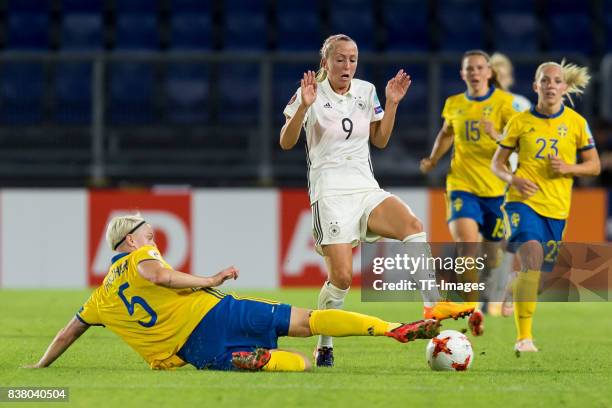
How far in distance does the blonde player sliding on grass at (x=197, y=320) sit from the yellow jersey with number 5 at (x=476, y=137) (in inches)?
139

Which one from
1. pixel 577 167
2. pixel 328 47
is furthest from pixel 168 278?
pixel 577 167

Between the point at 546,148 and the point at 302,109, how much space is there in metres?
2.09

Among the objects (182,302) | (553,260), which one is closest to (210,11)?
(553,260)

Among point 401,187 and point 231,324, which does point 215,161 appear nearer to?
point 401,187

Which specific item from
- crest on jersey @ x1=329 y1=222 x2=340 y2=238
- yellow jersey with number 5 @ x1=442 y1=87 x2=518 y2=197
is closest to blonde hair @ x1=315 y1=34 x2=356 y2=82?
crest on jersey @ x1=329 y1=222 x2=340 y2=238

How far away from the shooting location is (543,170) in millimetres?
8398

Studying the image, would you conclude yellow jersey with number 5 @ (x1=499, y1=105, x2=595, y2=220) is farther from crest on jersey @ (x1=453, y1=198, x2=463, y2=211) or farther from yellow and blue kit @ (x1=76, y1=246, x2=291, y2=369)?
yellow and blue kit @ (x1=76, y1=246, x2=291, y2=369)

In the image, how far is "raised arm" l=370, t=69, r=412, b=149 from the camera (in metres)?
7.40

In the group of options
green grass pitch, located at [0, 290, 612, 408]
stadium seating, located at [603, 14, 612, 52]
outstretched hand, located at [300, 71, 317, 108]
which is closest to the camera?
green grass pitch, located at [0, 290, 612, 408]

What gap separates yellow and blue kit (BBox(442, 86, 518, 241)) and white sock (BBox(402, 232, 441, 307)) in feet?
8.39

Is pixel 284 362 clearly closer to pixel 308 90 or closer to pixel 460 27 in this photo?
pixel 308 90

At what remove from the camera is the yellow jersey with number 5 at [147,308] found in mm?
6555

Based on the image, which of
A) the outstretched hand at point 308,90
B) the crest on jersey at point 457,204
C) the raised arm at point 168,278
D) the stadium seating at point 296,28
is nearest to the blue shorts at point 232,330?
the raised arm at point 168,278

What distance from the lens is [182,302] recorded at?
6.59m
